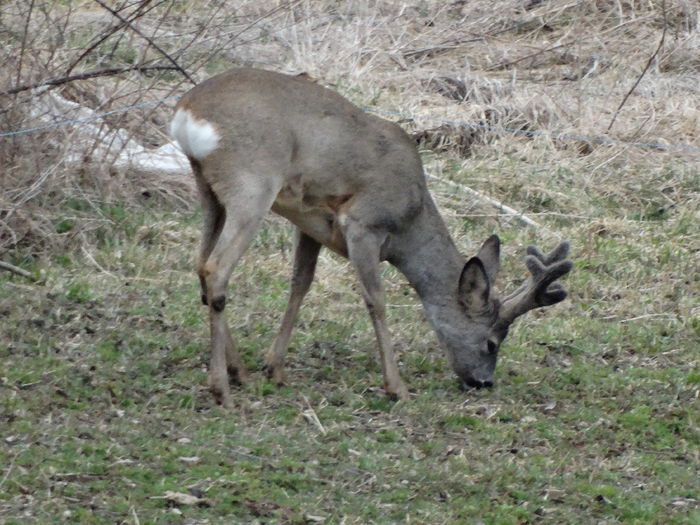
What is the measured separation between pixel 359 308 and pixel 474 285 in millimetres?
1456

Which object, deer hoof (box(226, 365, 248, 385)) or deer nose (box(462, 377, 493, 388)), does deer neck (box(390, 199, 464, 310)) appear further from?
deer hoof (box(226, 365, 248, 385))

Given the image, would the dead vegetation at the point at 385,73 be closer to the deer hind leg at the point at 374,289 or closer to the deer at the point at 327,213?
the deer at the point at 327,213

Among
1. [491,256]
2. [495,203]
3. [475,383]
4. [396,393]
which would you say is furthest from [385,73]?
[396,393]

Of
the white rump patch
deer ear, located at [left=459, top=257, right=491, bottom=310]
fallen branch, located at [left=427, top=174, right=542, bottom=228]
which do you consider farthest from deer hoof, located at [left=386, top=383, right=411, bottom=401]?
fallen branch, located at [left=427, top=174, right=542, bottom=228]

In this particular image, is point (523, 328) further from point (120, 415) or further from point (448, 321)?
point (120, 415)

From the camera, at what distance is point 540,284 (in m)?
7.81

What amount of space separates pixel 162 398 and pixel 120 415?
36cm

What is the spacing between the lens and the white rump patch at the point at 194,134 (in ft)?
23.2

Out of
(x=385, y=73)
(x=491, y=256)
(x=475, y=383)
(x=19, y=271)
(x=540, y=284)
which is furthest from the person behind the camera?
(x=385, y=73)

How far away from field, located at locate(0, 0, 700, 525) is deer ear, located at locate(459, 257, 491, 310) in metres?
0.51

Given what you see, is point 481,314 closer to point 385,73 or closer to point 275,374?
point 275,374

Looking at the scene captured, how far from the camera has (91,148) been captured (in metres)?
10.1

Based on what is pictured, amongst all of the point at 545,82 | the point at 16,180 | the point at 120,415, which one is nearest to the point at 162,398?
the point at 120,415

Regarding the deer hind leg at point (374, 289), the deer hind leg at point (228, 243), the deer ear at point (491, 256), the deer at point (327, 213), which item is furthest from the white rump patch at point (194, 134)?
the deer ear at point (491, 256)
